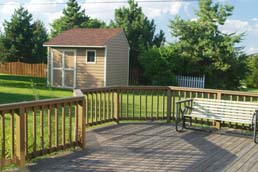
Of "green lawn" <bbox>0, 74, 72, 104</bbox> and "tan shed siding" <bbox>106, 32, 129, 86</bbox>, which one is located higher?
"tan shed siding" <bbox>106, 32, 129, 86</bbox>

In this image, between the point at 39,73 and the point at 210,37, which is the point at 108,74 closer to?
the point at 210,37

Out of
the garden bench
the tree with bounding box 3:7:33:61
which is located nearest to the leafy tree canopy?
the tree with bounding box 3:7:33:61

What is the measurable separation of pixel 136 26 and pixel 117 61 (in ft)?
30.2

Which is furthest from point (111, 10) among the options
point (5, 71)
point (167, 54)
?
point (167, 54)

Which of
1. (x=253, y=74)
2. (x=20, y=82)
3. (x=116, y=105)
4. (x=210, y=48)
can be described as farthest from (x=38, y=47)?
(x=116, y=105)

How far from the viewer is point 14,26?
2997cm

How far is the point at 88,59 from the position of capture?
61.9 feet

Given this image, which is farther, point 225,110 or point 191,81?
point 191,81

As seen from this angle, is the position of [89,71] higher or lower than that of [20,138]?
higher

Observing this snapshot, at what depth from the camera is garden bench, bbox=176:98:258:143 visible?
683cm

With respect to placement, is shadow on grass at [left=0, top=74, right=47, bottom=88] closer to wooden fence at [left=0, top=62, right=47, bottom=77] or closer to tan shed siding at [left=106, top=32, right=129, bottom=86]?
tan shed siding at [left=106, top=32, right=129, bottom=86]

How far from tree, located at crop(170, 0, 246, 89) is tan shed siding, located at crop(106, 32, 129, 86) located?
10.6 ft

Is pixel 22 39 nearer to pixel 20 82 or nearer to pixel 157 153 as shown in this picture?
pixel 20 82

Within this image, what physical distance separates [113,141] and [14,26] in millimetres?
26470
